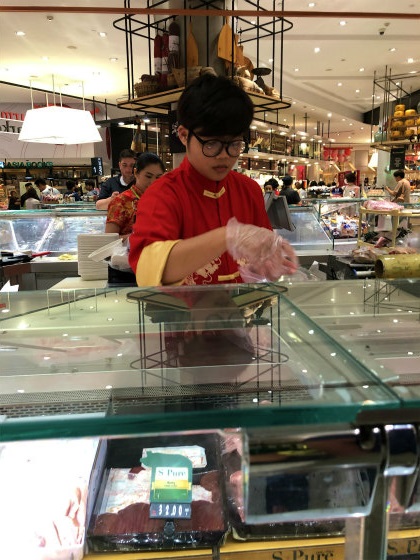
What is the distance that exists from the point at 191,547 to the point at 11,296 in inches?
30.3

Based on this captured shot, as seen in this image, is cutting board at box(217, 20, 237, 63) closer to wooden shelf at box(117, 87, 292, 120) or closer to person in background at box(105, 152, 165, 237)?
wooden shelf at box(117, 87, 292, 120)

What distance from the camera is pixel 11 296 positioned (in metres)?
1.27

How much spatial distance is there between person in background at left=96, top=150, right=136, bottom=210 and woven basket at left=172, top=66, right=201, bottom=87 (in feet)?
3.19

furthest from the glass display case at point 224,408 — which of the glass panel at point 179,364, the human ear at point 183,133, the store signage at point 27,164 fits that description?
the store signage at point 27,164

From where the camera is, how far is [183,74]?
11.9ft

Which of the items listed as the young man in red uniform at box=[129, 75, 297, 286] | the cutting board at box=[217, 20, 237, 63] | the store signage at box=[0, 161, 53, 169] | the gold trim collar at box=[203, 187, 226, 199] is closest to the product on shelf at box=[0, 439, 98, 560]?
the young man in red uniform at box=[129, 75, 297, 286]

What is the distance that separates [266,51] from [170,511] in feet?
32.8

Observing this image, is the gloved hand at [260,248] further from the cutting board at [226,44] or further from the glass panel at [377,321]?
the cutting board at [226,44]

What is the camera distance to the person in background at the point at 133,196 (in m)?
3.33

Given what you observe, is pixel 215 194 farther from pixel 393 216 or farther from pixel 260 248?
pixel 393 216

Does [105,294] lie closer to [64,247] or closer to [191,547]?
[191,547]

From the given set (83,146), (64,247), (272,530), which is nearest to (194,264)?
(272,530)

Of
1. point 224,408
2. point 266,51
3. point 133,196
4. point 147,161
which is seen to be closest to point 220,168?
point 224,408

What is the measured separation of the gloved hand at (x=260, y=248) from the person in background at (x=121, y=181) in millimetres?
3332
